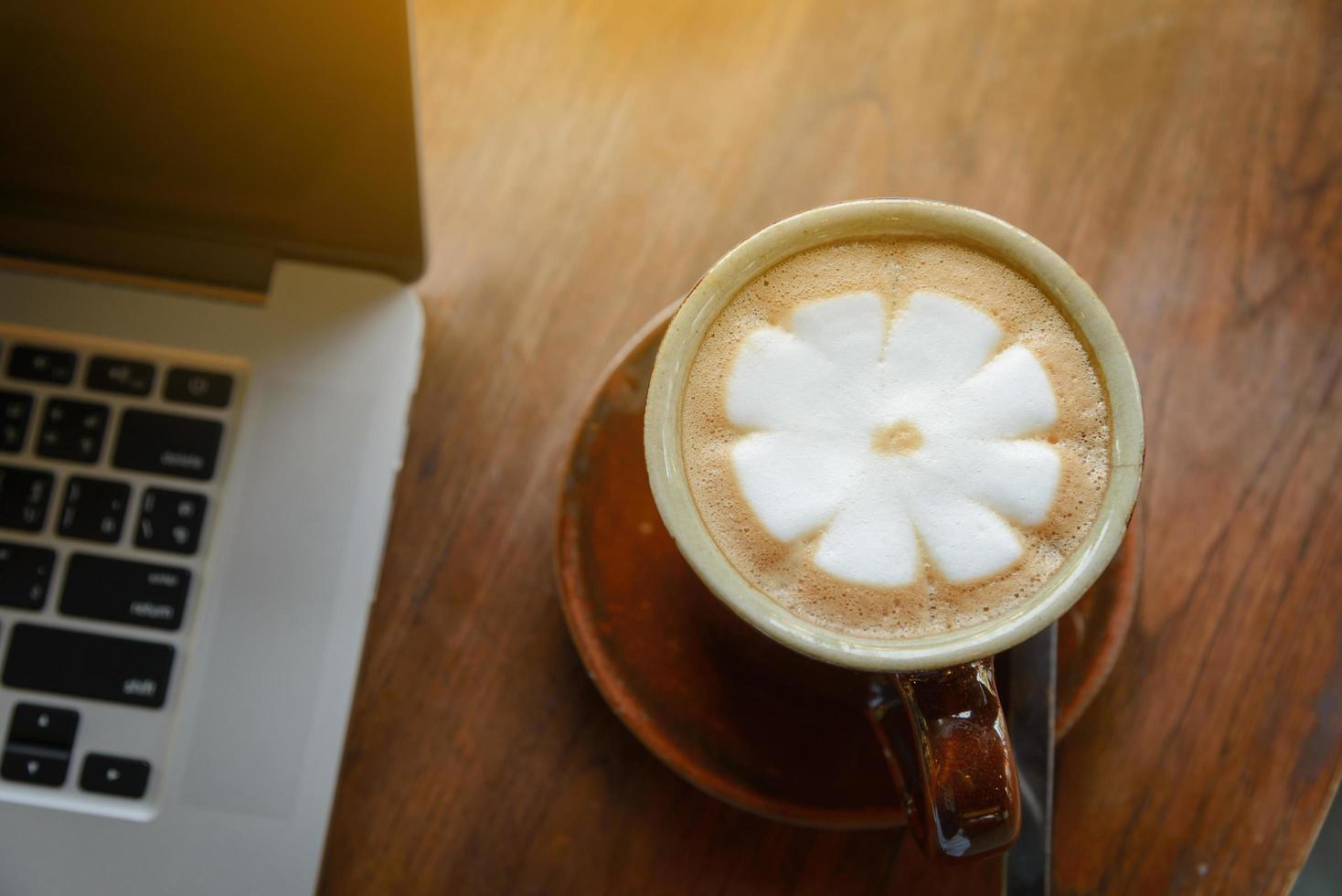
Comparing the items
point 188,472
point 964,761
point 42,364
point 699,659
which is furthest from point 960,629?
point 42,364

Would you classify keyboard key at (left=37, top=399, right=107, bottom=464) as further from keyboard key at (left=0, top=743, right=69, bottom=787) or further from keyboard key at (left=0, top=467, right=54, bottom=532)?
keyboard key at (left=0, top=743, right=69, bottom=787)

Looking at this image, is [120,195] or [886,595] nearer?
[886,595]

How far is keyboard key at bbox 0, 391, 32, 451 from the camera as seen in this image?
2.06 ft

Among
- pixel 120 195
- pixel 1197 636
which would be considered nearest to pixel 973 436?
pixel 1197 636

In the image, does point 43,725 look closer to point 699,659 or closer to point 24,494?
point 24,494

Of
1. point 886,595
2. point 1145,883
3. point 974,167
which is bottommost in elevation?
point 1145,883

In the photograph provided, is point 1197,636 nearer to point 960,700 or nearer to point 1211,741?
point 1211,741

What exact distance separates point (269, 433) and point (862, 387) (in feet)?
1.20

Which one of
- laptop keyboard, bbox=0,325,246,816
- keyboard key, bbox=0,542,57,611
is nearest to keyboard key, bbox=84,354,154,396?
laptop keyboard, bbox=0,325,246,816

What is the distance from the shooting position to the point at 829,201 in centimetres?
71

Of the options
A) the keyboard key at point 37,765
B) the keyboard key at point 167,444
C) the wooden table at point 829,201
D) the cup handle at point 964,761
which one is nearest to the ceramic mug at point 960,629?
the cup handle at point 964,761

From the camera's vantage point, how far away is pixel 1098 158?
717 mm

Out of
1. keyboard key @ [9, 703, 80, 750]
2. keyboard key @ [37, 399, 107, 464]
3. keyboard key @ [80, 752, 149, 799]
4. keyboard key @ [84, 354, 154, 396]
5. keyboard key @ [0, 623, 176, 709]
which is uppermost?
keyboard key @ [84, 354, 154, 396]

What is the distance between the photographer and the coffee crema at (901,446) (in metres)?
0.50
